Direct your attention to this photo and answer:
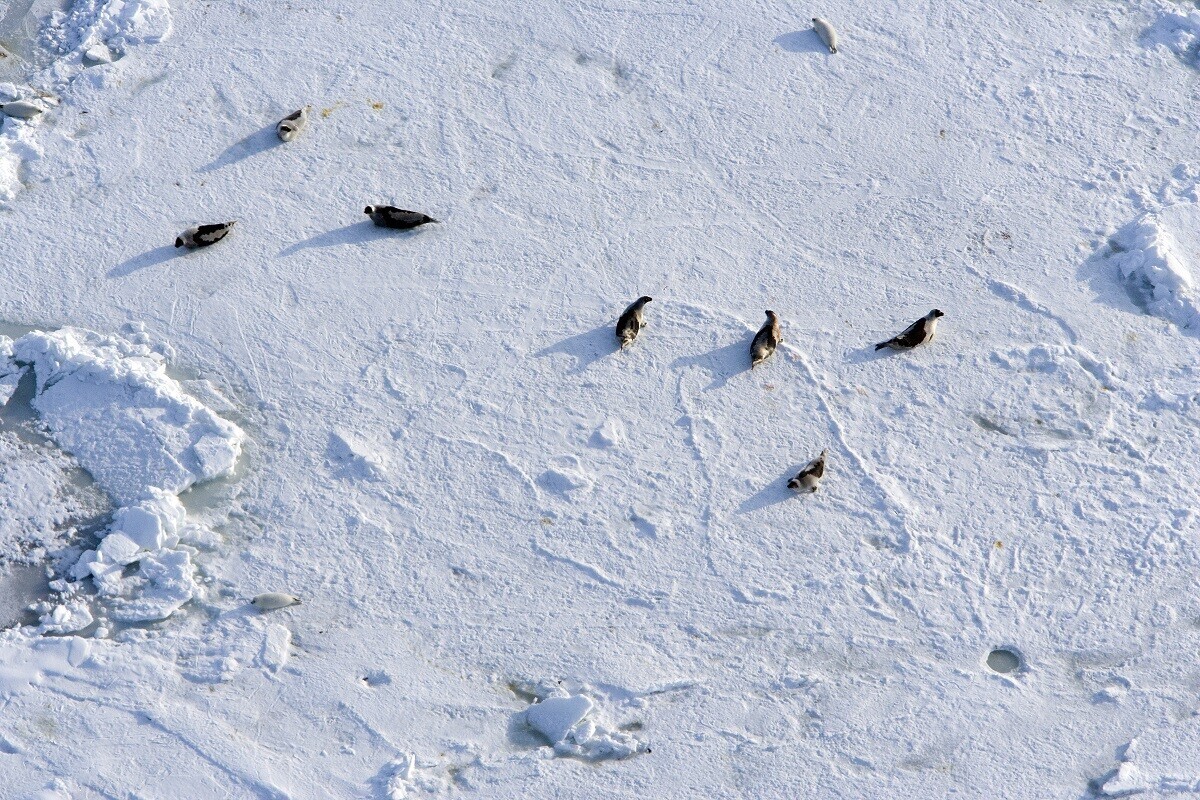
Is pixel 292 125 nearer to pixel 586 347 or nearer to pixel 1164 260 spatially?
pixel 586 347

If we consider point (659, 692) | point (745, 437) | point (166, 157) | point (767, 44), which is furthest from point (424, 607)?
point (767, 44)

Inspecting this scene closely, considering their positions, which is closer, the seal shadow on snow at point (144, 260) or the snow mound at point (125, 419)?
the snow mound at point (125, 419)

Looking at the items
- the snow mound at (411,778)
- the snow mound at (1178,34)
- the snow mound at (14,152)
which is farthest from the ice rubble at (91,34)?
the snow mound at (1178,34)

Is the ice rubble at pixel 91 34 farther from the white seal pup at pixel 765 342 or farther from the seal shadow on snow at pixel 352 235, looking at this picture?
the white seal pup at pixel 765 342

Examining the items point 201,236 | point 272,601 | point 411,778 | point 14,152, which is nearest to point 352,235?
point 201,236

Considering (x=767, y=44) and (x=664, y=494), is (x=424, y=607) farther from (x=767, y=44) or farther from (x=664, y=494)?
(x=767, y=44)
